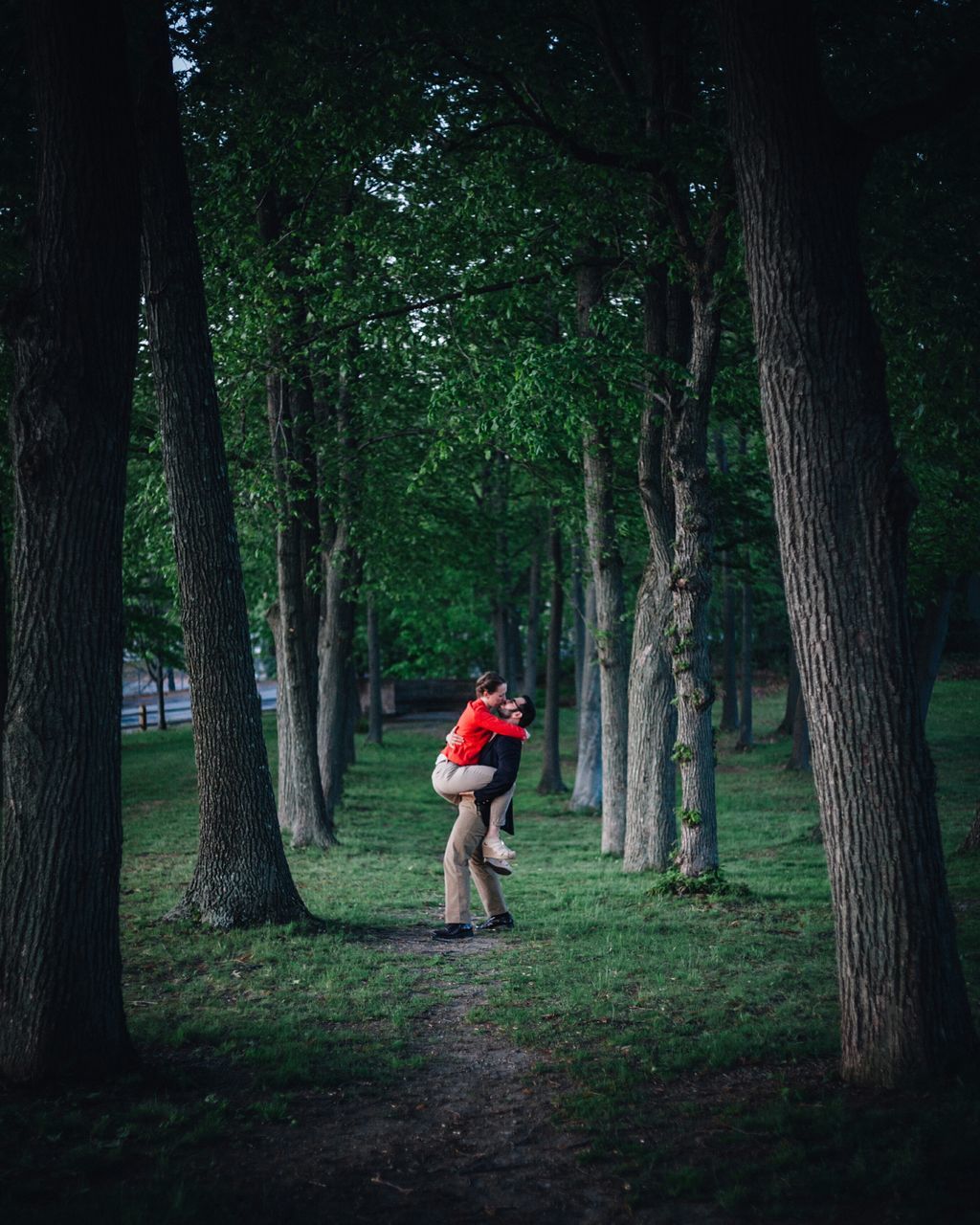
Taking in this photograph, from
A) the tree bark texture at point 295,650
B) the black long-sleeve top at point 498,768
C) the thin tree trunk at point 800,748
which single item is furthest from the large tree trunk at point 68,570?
the thin tree trunk at point 800,748

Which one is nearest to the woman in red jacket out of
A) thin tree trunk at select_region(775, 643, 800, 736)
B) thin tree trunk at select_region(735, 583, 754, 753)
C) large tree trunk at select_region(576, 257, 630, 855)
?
large tree trunk at select_region(576, 257, 630, 855)

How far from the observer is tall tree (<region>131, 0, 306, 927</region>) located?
891cm

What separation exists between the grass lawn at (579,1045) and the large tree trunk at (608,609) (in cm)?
273

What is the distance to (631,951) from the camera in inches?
318

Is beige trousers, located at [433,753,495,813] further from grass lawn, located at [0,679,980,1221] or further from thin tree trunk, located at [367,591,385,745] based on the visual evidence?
thin tree trunk, located at [367,591,385,745]

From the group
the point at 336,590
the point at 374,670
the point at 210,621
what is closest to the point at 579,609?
the point at 374,670

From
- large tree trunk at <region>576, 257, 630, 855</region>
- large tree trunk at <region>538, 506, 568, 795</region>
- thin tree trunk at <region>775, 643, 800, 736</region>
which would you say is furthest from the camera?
thin tree trunk at <region>775, 643, 800, 736</region>

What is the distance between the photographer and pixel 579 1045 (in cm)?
594

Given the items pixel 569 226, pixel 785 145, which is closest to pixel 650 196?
pixel 569 226

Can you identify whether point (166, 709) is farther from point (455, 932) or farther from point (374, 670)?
point (455, 932)

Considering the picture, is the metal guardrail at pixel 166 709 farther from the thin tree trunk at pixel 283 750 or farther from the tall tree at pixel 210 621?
the tall tree at pixel 210 621

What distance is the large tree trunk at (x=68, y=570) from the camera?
538cm

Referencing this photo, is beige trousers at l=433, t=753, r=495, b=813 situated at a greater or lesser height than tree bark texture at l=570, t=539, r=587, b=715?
lesser

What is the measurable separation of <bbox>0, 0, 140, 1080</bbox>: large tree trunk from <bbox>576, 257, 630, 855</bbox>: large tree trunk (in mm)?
8921
